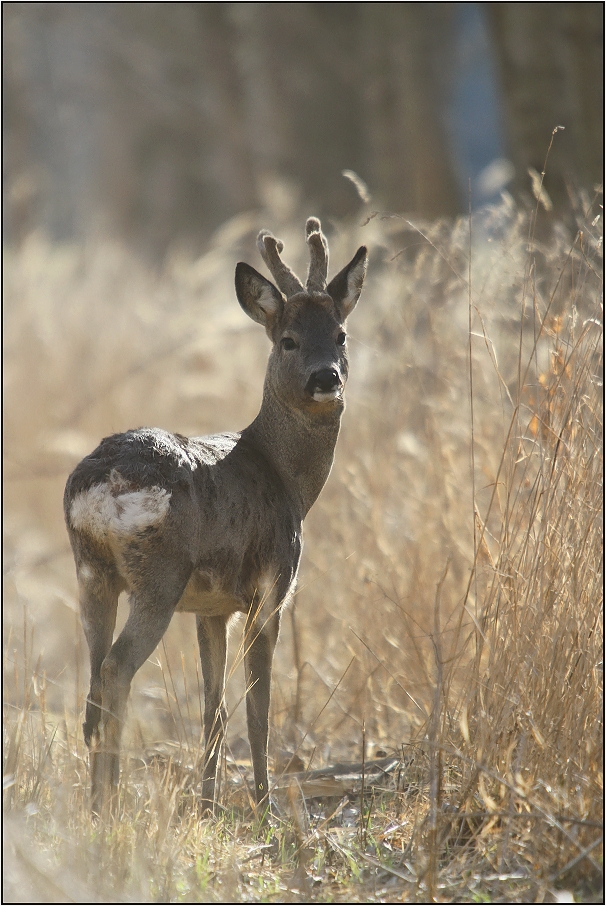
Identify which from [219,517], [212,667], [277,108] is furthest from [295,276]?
[277,108]

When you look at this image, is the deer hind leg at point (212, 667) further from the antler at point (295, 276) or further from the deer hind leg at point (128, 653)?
the antler at point (295, 276)

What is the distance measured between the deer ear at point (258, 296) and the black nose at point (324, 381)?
1.61 feet

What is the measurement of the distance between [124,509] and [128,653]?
1.65 feet

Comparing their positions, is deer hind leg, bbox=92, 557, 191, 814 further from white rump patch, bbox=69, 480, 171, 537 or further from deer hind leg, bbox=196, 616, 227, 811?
deer hind leg, bbox=196, 616, 227, 811

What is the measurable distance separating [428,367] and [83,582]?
10.00 feet

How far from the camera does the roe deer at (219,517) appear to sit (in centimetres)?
346

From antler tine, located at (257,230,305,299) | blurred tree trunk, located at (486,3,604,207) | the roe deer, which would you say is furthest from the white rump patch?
blurred tree trunk, located at (486,3,604,207)

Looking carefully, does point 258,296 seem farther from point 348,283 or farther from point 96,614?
point 96,614

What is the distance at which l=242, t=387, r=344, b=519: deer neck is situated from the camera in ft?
14.3

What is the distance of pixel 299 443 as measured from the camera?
440 cm

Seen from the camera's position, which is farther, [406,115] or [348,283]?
[406,115]

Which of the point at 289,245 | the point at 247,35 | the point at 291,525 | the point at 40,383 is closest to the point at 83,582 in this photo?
the point at 291,525

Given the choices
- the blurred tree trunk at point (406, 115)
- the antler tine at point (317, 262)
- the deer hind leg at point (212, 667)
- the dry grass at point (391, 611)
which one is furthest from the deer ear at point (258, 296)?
the blurred tree trunk at point (406, 115)

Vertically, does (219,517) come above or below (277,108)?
below
